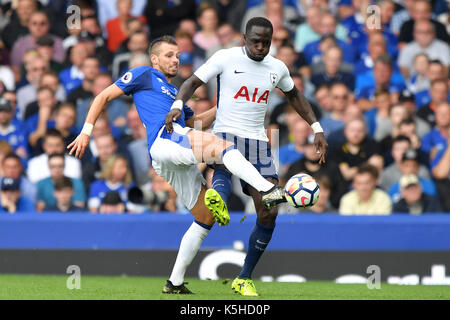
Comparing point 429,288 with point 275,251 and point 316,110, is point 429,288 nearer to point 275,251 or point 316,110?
point 275,251

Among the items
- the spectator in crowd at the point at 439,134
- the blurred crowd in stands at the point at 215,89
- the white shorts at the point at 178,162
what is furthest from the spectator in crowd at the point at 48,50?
the white shorts at the point at 178,162

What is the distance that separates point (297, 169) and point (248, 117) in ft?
10.2

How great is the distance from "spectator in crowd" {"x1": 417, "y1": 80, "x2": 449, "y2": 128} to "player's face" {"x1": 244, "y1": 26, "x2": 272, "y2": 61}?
4.89m

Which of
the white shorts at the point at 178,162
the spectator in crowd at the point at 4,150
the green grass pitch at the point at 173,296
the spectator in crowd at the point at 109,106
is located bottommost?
the green grass pitch at the point at 173,296

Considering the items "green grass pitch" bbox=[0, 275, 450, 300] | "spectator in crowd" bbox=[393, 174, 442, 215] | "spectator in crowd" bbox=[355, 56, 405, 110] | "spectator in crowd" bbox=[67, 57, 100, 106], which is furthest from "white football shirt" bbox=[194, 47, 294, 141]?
"spectator in crowd" bbox=[67, 57, 100, 106]

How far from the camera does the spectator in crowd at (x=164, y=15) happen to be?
14.4 m

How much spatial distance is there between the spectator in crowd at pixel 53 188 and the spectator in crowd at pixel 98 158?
0.57 ft

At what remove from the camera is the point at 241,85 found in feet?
27.8

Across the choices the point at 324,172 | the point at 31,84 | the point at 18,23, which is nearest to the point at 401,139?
the point at 324,172

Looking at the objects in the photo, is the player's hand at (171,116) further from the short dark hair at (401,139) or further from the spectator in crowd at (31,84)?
the spectator in crowd at (31,84)

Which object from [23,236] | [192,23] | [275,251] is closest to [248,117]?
[275,251]

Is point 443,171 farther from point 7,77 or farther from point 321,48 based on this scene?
point 7,77

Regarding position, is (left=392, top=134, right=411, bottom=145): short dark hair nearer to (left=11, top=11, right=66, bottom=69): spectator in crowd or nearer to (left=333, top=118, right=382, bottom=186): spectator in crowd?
(left=333, top=118, right=382, bottom=186): spectator in crowd

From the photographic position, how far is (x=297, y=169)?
1156cm
